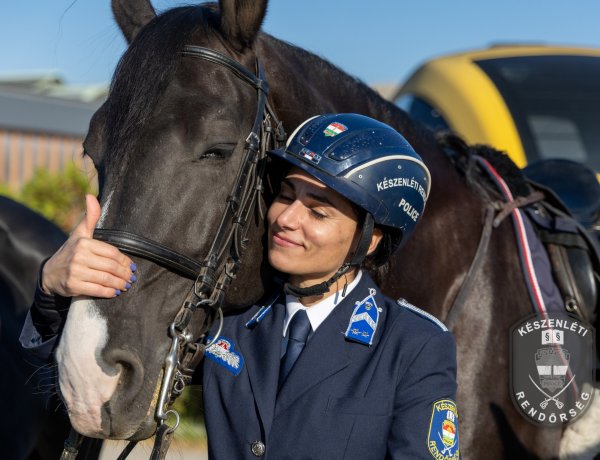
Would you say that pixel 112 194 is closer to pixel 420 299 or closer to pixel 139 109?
pixel 139 109

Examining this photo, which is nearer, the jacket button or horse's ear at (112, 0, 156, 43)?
the jacket button

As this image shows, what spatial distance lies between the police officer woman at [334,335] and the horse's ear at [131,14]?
28.6 inches

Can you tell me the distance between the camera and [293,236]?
241 centimetres

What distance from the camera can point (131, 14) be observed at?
287 centimetres

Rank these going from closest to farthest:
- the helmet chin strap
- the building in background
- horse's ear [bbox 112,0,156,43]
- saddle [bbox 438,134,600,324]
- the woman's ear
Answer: the helmet chin strap < the woman's ear < horse's ear [bbox 112,0,156,43] < saddle [bbox 438,134,600,324] < the building in background

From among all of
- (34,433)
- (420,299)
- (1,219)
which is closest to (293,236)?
(420,299)

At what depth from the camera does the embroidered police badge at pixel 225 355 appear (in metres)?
2.45

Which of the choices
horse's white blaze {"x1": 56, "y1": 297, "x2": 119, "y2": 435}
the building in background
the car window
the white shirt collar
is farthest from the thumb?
the building in background

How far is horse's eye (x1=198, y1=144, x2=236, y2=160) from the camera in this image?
2.35 meters

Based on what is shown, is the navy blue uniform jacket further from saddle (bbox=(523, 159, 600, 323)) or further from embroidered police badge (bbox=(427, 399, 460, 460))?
saddle (bbox=(523, 159, 600, 323))

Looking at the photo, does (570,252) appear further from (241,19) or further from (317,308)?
(241,19)

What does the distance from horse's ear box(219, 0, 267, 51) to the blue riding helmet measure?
12.3 inches

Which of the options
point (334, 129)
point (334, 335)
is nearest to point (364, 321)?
point (334, 335)

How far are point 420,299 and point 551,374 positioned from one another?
535mm
